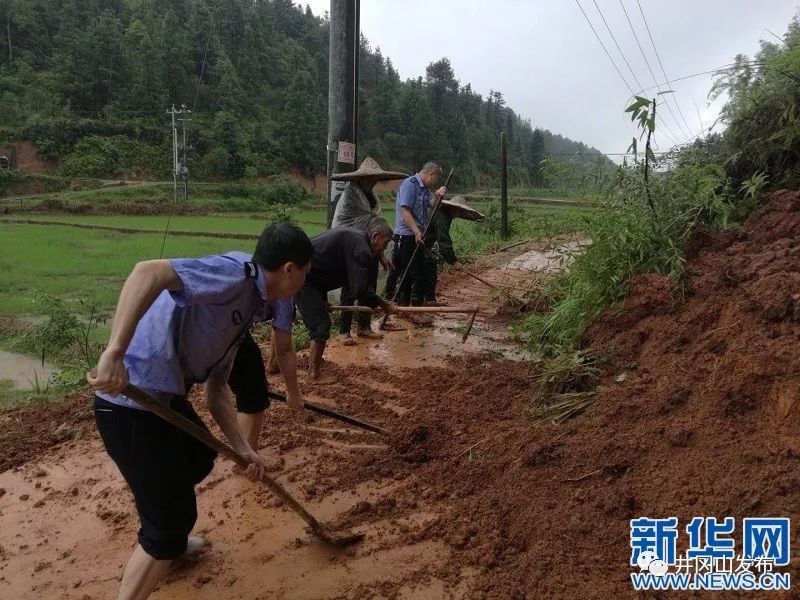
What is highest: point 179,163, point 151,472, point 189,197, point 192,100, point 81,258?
point 192,100

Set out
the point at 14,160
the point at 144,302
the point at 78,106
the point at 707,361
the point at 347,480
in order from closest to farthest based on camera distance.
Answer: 1. the point at 144,302
2. the point at 707,361
3. the point at 347,480
4. the point at 14,160
5. the point at 78,106

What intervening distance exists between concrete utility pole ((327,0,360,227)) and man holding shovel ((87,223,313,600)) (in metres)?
4.42

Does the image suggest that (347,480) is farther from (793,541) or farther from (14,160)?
(14,160)

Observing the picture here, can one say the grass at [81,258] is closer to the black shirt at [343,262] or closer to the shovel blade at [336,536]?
the black shirt at [343,262]

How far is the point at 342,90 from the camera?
20.1 ft

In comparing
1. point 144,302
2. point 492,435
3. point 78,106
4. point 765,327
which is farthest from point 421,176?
point 78,106

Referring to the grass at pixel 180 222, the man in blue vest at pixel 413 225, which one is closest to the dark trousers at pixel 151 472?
the man in blue vest at pixel 413 225

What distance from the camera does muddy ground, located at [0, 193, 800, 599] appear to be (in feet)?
7.09

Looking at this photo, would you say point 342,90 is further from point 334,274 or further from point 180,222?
point 180,222

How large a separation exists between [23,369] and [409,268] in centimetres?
456

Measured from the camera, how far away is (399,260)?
647 cm

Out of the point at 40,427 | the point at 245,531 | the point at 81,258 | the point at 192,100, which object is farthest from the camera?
the point at 192,100

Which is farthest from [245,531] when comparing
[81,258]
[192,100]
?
[192,100]

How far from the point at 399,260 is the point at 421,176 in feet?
3.16
